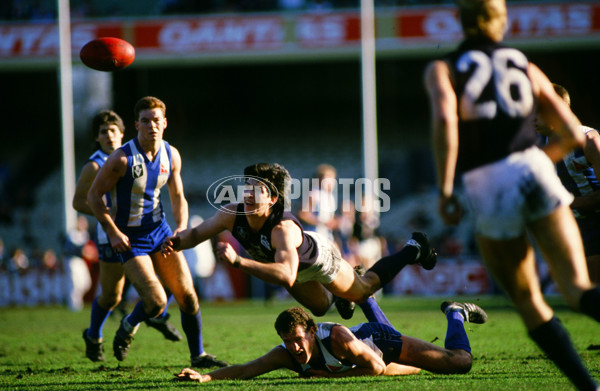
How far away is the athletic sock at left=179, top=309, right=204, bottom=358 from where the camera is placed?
6.55m

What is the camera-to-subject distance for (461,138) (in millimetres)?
3869

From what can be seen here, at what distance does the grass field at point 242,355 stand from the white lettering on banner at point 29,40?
1215 cm

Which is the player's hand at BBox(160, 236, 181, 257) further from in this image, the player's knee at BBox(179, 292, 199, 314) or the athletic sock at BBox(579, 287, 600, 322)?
the athletic sock at BBox(579, 287, 600, 322)

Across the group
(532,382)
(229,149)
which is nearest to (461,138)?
(532,382)

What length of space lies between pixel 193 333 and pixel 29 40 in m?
19.0

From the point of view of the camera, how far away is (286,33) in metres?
22.0

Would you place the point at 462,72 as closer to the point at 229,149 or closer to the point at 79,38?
the point at 79,38

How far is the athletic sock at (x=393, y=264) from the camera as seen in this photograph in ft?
20.0

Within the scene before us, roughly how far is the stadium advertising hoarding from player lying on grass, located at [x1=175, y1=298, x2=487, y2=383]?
636 inches

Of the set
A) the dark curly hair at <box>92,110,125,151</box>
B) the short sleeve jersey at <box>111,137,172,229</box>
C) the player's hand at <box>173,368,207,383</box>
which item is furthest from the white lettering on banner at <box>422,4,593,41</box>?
the player's hand at <box>173,368,207,383</box>

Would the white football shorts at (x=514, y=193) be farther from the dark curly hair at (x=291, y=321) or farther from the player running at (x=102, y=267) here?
the player running at (x=102, y=267)

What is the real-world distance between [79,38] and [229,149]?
679 centimetres

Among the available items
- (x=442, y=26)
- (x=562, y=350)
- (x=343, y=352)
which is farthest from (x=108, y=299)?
(x=442, y=26)

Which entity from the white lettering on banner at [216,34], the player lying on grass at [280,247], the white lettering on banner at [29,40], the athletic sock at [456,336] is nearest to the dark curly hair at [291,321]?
the player lying on grass at [280,247]
